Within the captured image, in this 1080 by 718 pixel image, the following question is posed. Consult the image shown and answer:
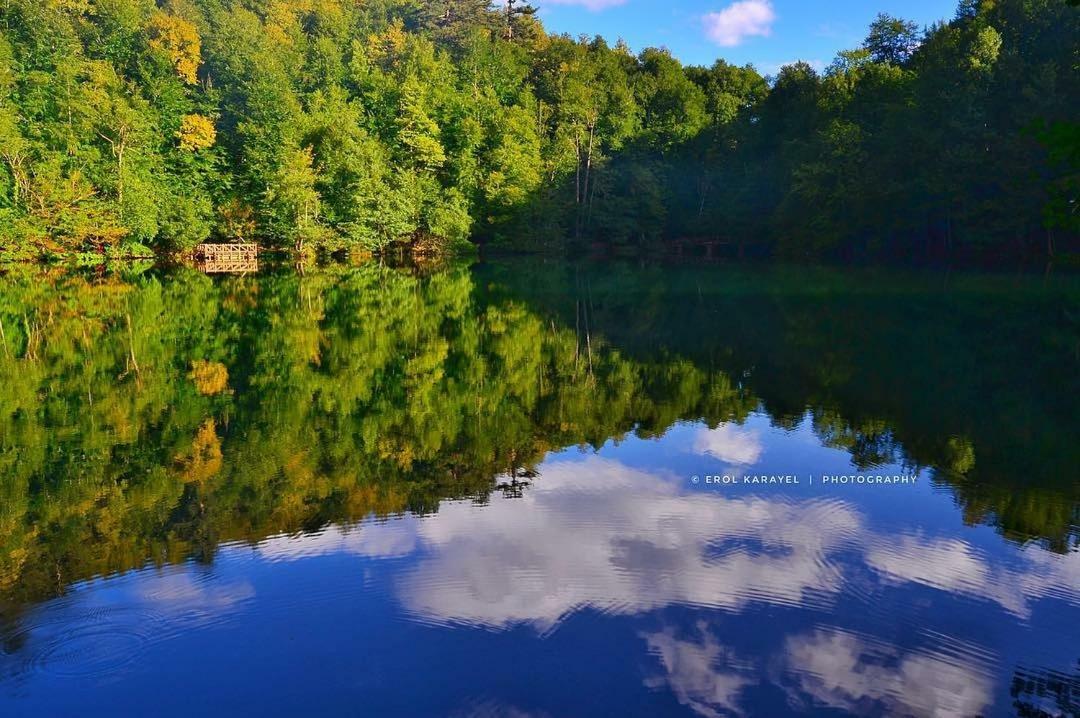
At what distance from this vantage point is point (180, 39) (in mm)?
65000

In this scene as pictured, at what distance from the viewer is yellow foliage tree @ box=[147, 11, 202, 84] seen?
6219 centimetres

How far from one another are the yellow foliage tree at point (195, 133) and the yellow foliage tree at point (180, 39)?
1769cm

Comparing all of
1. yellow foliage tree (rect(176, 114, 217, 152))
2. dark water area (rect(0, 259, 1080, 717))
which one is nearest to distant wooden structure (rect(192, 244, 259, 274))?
yellow foliage tree (rect(176, 114, 217, 152))

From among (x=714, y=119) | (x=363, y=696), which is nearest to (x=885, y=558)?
(x=363, y=696)

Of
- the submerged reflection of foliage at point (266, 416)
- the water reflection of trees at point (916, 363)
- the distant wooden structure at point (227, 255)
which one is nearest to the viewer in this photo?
the submerged reflection of foliage at point (266, 416)

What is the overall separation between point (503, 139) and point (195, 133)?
2009 cm

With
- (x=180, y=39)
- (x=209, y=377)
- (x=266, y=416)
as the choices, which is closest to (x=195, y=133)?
(x=180, y=39)

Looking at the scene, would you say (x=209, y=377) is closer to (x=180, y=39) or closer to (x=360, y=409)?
(x=360, y=409)

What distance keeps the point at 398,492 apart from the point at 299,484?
1.02m

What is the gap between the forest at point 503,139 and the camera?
3881 centimetres

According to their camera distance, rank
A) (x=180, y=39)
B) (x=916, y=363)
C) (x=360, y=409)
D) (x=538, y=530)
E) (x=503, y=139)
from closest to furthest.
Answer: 1. (x=538, y=530)
2. (x=360, y=409)
3. (x=916, y=363)
4. (x=503, y=139)
5. (x=180, y=39)

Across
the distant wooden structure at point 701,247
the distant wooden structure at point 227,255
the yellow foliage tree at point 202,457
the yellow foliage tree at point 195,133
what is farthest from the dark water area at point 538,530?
the distant wooden structure at point 701,247

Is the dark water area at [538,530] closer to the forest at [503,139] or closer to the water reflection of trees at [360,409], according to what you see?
the water reflection of trees at [360,409]

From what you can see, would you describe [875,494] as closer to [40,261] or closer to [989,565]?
[989,565]
